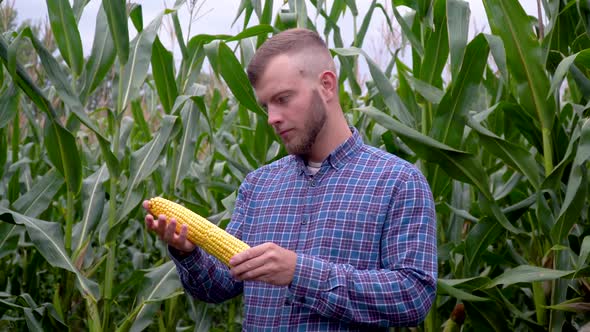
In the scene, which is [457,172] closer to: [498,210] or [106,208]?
[498,210]

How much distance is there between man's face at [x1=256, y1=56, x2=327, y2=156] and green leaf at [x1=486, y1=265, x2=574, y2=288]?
2.80 ft

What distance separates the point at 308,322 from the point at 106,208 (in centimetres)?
187

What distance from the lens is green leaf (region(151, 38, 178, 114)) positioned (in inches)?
116

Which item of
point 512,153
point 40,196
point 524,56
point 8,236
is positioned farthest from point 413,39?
point 8,236

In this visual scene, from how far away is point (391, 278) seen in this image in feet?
5.57

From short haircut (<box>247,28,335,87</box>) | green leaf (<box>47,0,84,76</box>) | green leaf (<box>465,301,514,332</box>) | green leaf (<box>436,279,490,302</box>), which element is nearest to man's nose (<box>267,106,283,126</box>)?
short haircut (<box>247,28,335,87</box>)

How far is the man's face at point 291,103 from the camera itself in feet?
5.90

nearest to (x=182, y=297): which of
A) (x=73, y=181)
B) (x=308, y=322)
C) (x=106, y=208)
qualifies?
(x=106, y=208)

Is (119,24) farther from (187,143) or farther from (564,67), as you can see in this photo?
(564,67)

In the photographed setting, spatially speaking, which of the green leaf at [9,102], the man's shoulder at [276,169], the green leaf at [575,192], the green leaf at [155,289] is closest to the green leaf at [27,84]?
the green leaf at [9,102]

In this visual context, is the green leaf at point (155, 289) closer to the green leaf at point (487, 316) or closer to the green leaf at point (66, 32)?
the green leaf at point (66, 32)

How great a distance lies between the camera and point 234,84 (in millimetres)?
2828

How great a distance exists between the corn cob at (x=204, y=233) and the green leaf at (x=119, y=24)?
0.94 meters

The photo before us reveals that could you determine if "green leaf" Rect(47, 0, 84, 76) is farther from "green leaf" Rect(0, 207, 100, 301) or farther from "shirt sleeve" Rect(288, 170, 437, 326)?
"shirt sleeve" Rect(288, 170, 437, 326)
